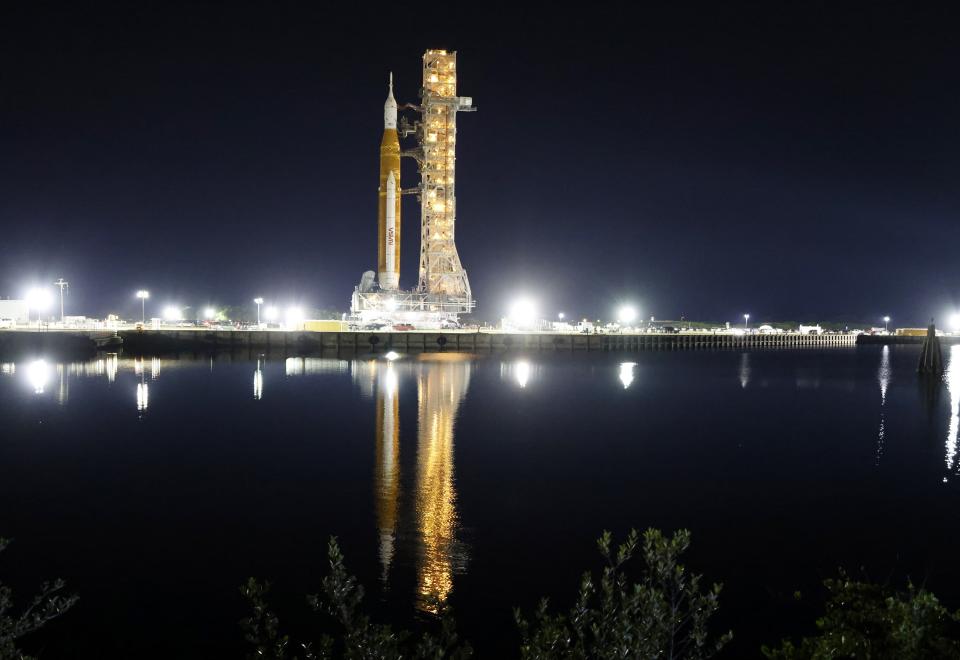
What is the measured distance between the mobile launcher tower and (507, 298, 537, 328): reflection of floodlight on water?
1772 centimetres

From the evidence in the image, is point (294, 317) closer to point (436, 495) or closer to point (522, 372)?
point (522, 372)

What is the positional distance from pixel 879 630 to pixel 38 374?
50032mm

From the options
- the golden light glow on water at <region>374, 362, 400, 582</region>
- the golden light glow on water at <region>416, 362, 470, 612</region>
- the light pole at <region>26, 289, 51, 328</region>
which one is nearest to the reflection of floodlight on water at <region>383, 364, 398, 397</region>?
the golden light glow on water at <region>374, 362, 400, 582</region>

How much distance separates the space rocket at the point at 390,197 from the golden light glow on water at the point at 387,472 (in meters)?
43.5

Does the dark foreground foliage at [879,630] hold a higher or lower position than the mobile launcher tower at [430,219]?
lower

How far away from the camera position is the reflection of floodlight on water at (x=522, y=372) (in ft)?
145

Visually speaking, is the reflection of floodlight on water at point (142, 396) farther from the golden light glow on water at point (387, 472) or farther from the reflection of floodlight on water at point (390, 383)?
the reflection of floodlight on water at point (390, 383)

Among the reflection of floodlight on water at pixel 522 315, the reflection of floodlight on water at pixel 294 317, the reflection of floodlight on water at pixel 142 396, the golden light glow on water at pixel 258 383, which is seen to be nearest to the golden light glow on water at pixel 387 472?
the golden light glow on water at pixel 258 383

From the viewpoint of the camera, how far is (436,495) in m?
17.4

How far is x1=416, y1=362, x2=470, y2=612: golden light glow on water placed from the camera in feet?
39.4

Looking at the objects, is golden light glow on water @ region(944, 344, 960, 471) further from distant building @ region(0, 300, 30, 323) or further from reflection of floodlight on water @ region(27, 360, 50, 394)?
distant building @ region(0, 300, 30, 323)

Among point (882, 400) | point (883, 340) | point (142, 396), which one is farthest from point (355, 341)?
point (883, 340)

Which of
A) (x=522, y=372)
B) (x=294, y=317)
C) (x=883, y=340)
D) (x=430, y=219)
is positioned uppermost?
(x=430, y=219)

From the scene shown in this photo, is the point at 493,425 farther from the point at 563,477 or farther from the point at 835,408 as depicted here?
the point at 835,408
